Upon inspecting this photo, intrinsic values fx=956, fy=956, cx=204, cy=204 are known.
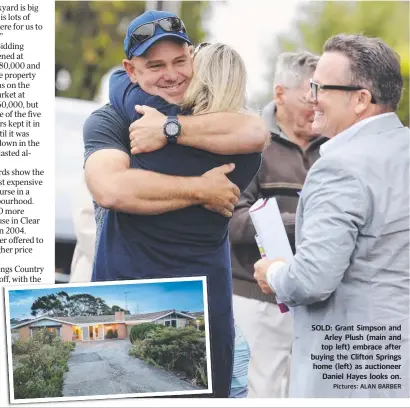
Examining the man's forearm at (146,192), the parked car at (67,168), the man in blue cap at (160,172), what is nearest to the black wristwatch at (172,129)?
the man in blue cap at (160,172)

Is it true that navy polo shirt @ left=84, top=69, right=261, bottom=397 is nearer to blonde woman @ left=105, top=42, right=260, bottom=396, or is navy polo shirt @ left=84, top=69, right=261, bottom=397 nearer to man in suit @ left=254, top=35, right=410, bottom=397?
blonde woman @ left=105, top=42, right=260, bottom=396

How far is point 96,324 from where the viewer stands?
3.66 metres

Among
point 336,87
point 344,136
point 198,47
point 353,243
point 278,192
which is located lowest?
point 353,243

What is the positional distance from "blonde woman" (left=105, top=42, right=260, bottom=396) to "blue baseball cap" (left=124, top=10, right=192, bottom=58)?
0.14 feet

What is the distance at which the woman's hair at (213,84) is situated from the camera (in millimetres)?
3562

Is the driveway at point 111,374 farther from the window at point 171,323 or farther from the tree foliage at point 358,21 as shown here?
the tree foliage at point 358,21

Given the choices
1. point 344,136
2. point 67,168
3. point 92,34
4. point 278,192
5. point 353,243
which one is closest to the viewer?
point 353,243

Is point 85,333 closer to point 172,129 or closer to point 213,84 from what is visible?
point 172,129

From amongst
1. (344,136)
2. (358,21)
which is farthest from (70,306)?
(358,21)

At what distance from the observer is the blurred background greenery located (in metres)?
3.87

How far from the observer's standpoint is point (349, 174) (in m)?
3.34

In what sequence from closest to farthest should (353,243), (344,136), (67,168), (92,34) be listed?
1. (353,243)
2. (344,136)
3. (67,168)
4. (92,34)

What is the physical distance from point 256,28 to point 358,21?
43 cm

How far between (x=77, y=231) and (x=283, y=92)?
1129mm
